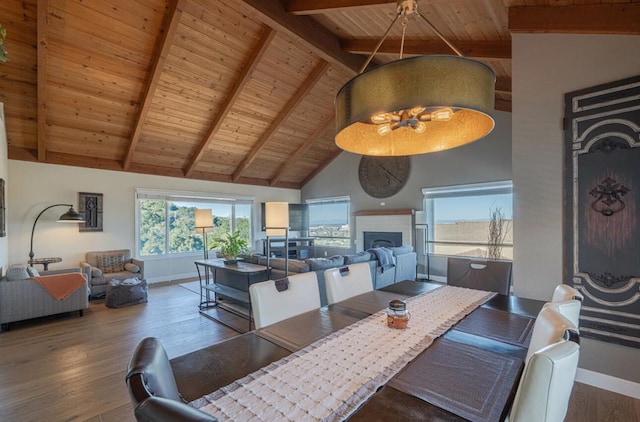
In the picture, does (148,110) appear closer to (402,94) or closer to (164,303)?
(164,303)

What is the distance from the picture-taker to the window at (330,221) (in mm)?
8086

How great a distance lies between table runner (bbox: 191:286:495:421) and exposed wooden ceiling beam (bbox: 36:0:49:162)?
4571mm

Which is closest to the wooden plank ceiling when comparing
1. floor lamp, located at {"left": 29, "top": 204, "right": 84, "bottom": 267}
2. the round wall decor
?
floor lamp, located at {"left": 29, "top": 204, "right": 84, "bottom": 267}

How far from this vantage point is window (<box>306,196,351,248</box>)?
8.09 metres

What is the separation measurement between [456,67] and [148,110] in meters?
5.48

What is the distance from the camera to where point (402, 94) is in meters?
0.93

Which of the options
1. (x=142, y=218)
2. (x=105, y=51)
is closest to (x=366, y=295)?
(x=105, y=51)

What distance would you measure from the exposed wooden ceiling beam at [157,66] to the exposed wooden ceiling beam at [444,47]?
2503mm

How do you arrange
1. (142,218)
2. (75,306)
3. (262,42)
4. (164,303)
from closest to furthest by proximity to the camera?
(75,306) → (262,42) → (164,303) → (142,218)

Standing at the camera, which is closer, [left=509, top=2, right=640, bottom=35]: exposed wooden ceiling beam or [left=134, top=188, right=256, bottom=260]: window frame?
[left=509, top=2, right=640, bottom=35]: exposed wooden ceiling beam

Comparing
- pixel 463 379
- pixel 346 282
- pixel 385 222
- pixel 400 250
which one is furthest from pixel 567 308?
pixel 385 222

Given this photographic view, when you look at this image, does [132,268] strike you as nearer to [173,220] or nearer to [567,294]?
[173,220]

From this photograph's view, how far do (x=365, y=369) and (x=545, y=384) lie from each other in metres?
0.55

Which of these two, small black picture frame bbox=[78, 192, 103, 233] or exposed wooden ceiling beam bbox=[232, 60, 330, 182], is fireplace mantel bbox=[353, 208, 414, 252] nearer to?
exposed wooden ceiling beam bbox=[232, 60, 330, 182]
